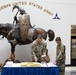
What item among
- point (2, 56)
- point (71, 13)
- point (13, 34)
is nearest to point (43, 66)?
point (13, 34)

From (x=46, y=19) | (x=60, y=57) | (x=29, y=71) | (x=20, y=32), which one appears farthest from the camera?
(x=46, y=19)

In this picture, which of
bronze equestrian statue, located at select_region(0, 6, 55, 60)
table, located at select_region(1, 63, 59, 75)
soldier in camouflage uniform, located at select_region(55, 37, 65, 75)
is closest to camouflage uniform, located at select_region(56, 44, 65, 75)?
soldier in camouflage uniform, located at select_region(55, 37, 65, 75)

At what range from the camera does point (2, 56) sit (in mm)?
8859

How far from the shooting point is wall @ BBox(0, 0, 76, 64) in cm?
887

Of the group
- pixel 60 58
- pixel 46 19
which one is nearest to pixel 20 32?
pixel 46 19

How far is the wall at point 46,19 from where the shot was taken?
8.87 meters

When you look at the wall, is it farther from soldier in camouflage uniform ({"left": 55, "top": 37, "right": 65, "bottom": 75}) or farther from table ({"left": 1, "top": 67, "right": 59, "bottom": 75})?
table ({"left": 1, "top": 67, "right": 59, "bottom": 75})

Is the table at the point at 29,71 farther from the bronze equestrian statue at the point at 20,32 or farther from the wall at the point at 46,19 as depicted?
the wall at the point at 46,19

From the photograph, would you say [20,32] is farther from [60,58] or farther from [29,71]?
[29,71]

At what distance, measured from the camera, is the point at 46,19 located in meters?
9.16

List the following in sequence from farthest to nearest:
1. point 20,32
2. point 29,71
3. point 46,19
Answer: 1. point 46,19
2. point 20,32
3. point 29,71

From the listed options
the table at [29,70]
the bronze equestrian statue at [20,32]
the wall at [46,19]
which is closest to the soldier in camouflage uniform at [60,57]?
the table at [29,70]

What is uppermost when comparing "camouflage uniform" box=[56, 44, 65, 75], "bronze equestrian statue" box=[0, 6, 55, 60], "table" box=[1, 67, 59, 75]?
"bronze equestrian statue" box=[0, 6, 55, 60]

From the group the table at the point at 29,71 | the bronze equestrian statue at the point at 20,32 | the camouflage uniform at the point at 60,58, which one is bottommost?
the table at the point at 29,71
